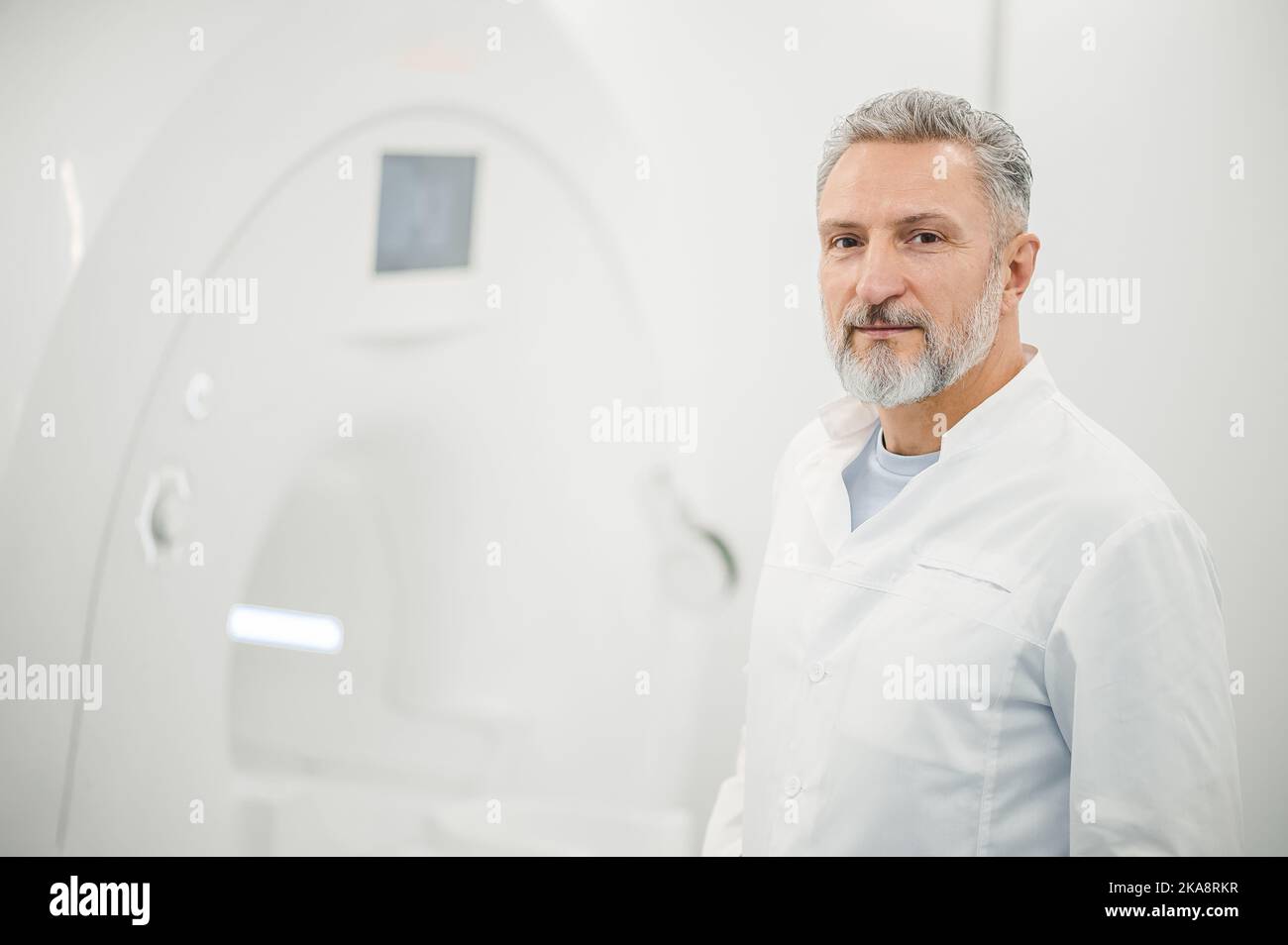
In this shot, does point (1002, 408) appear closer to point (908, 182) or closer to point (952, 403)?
point (952, 403)

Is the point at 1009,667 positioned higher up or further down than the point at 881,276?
further down

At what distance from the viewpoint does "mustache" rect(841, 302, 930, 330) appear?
1.04 metres

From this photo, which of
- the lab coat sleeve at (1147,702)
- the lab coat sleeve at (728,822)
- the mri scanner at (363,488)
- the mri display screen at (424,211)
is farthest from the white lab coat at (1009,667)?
the mri display screen at (424,211)

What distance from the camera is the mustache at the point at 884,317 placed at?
1.04 meters

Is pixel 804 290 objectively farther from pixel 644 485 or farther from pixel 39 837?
pixel 39 837

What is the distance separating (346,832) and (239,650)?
427mm

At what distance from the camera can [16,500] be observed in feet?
3.43

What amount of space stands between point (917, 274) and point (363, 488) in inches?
40.0

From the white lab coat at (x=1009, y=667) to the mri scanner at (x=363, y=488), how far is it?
446 mm

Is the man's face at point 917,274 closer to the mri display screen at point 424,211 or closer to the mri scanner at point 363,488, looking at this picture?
the mri scanner at point 363,488

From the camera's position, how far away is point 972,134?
103 cm

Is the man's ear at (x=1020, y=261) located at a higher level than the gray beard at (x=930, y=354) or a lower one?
higher

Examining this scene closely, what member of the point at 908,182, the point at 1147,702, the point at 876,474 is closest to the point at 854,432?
the point at 876,474

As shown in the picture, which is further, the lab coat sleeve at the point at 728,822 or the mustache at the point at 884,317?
the lab coat sleeve at the point at 728,822
